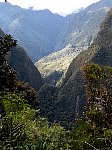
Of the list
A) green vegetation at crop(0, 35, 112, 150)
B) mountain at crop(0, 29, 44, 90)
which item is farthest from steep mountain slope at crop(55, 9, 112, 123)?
green vegetation at crop(0, 35, 112, 150)

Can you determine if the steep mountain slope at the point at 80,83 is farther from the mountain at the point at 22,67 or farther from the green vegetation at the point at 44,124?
the green vegetation at the point at 44,124

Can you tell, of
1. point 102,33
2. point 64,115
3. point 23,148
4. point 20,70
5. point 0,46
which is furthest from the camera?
point 20,70

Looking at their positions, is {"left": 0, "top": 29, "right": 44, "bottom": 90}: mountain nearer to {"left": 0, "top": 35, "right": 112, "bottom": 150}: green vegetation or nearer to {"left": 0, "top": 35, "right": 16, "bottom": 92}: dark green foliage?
{"left": 0, "top": 35, "right": 112, "bottom": 150}: green vegetation

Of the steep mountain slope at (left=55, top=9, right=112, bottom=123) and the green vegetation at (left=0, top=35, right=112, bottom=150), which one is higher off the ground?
the steep mountain slope at (left=55, top=9, right=112, bottom=123)

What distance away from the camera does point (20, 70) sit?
150 meters

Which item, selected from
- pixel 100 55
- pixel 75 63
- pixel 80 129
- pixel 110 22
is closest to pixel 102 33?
pixel 110 22

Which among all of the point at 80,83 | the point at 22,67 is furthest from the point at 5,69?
the point at 22,67

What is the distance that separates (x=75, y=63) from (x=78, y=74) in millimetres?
27303

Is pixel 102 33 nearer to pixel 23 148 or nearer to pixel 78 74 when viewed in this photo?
pixel 78 74

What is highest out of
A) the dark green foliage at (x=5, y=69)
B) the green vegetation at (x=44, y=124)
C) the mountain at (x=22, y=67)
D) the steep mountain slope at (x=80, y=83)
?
the mountain at (x=22, y=67)

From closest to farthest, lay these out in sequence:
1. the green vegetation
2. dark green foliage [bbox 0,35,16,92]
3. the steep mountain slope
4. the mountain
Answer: the green vegetation → dark green foliage [bbox 0,35,16,92] → the steep mountain slope → the mountain

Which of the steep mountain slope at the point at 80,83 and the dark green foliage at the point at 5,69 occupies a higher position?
the steep mountain slope at the point at 80,83

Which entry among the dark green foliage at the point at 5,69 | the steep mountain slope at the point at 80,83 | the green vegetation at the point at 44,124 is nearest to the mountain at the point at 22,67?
the steep mountain slope at the point at 80,83

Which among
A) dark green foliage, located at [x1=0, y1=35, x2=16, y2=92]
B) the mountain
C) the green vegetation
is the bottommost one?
the green vegetation
